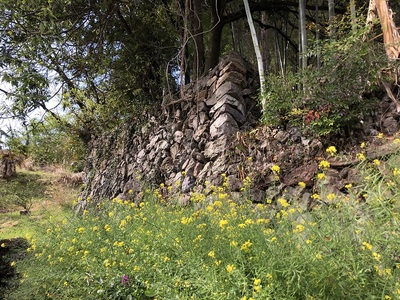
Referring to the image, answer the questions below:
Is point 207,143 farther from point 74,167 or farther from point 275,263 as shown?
point 74,167

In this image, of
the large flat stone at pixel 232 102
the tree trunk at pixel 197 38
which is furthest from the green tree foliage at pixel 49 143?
the tree trunk at pixel 197 38

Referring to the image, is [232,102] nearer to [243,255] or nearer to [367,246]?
[243,255]

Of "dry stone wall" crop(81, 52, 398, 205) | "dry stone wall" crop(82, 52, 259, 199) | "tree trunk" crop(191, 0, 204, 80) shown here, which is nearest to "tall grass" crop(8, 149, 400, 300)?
"dry stone wall" crop(81, 52, 398, 205)

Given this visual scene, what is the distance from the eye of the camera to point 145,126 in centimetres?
614

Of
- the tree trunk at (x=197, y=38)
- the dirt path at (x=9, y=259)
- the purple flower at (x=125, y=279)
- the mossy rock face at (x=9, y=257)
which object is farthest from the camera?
the tree trunk at (x=197, y=38)

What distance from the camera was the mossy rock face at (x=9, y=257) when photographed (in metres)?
3.91

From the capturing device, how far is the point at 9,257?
14.5ft

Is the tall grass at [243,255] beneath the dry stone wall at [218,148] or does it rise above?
beneath

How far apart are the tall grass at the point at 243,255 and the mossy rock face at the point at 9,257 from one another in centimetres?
130

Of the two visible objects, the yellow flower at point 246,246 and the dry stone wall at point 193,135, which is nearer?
the yellow flower at point 246,246

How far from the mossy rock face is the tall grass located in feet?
4.25

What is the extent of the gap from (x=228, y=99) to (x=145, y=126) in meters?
2.18

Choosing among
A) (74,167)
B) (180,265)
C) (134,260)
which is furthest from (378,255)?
(74,167)

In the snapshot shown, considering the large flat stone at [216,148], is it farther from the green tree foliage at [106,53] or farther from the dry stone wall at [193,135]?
the green tree foliage at [106,53]
